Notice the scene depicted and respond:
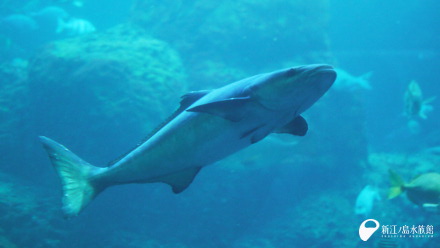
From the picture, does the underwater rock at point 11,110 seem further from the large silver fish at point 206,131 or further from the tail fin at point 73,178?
the large silver fish at point 206,131

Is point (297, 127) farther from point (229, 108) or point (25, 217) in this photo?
point (25, 217)

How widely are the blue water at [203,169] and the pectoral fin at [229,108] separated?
650 cm

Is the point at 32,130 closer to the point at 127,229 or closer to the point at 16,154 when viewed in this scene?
the point at 16,154

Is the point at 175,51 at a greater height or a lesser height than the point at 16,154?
greater

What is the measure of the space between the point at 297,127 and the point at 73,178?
2166 millimetres

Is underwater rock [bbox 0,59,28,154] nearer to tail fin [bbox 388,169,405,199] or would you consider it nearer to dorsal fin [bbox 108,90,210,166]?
dorsal fin [bbox 108,90,210,166]

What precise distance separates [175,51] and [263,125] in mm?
10592

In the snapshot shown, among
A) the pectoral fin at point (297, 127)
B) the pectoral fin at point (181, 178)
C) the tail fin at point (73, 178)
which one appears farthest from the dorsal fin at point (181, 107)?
the pectoral fin at point (297, 127)

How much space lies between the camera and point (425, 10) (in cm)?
2489

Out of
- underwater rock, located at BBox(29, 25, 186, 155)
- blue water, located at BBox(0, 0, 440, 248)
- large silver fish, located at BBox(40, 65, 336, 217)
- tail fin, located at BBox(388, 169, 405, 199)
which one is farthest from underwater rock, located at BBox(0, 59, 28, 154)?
tail fin, located at BBox(388, 169, 405, 199)

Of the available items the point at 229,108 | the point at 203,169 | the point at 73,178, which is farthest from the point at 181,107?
the point at 203,169

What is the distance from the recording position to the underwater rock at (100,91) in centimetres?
943

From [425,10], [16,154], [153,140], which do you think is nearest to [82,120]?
[16,154]

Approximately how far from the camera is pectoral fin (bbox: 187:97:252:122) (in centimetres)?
211
